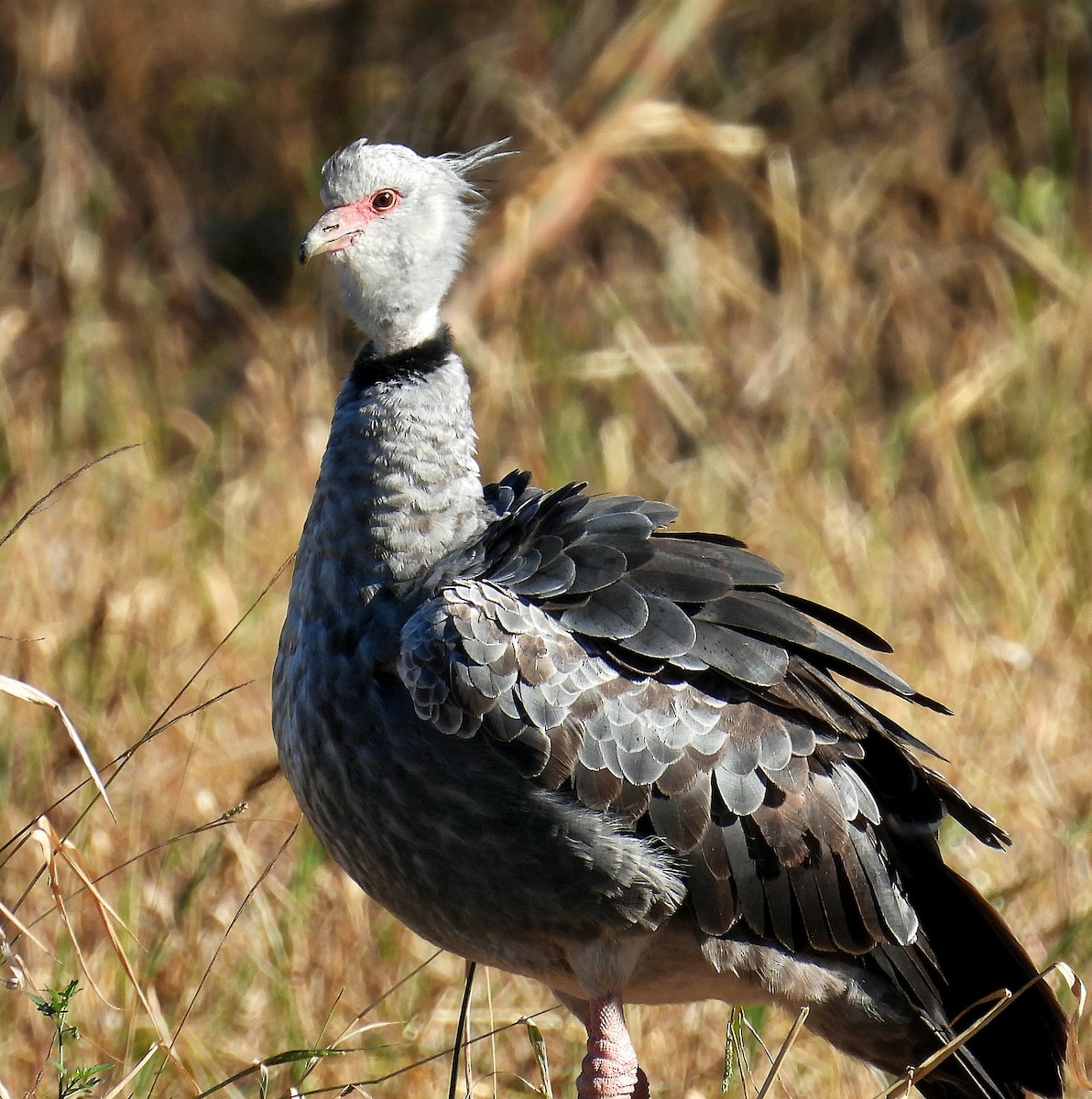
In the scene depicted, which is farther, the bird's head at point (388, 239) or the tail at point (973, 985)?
the bird's head at point (388, 239)

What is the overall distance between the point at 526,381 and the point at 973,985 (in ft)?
8.15

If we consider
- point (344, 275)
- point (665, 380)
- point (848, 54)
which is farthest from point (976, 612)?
point (848, 54)

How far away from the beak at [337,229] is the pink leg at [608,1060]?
3.72 feet

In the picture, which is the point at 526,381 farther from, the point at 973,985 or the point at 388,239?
the point at 973,985

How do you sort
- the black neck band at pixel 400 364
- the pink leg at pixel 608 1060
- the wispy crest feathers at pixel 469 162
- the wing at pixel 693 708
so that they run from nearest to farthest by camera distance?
1. the wing at pixel 693 708
2. the pink leg at pixel 608 1060
3. the black neck band at pixel 400 364
4. the wispy crest feathers at pixel 469 162

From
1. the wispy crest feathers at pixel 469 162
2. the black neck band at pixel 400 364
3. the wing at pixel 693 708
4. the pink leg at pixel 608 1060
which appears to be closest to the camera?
the wing at pixel 693 708

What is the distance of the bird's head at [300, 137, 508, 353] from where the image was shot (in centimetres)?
250

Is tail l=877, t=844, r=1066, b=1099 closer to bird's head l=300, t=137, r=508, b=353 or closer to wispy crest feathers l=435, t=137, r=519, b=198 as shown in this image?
bird's head l=300, t=137, r=508, b=353

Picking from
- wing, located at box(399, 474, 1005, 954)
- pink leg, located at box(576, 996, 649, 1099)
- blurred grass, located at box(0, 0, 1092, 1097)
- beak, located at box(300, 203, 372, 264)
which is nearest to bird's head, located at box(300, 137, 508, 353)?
beak, located at box(300, 203, 372, 264)

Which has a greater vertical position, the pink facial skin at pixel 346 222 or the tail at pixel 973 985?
the pink facial skin at pixel 346 222

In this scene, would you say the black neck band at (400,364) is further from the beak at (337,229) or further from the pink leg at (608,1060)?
the pink leg at (608,1060)

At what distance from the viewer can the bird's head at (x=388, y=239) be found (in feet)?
8.20

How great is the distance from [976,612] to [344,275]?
187 cm

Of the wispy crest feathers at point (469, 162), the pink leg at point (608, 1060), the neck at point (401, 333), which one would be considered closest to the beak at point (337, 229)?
the neck at point (401, 333)
